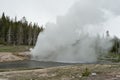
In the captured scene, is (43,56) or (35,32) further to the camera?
(35,32)

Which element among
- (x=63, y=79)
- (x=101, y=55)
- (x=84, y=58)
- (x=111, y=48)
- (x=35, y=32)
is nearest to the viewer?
(x=63, y=79)

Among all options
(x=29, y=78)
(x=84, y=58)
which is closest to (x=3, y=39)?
(x=84, y=58)

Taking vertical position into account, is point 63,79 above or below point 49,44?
below

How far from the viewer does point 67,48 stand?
3482 inches

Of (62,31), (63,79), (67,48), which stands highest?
(62,31)

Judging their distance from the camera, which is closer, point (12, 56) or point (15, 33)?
point (12, 56)

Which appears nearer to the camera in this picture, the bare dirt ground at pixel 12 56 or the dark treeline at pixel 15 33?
the bare dirt ground at pixel 12 56

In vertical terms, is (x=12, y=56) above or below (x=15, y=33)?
below

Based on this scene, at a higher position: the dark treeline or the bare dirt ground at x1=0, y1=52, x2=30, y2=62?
the dark treeline

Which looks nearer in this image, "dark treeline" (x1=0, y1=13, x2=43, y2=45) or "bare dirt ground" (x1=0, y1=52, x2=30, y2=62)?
"bare dirt ground" (x1=0, y1=52, x2=30, y2=62)

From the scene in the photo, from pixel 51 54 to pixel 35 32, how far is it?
3350 cm

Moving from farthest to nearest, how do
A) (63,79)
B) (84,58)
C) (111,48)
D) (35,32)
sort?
(35,32), (111,48), (84,58), (63,79)

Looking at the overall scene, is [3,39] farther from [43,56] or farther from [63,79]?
[63,79]

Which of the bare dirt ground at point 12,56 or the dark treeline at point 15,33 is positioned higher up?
the dark treeline at point 15,33
